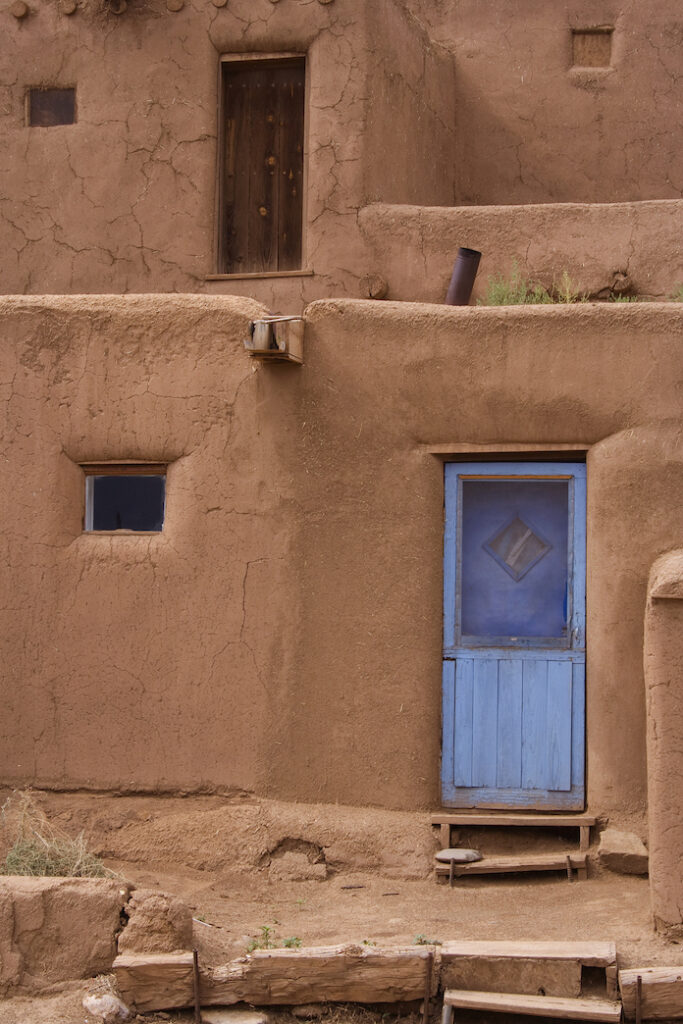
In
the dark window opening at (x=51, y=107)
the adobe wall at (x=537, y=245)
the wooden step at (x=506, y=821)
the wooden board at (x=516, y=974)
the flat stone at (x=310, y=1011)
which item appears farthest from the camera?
the dark window opening at (x=51, y=107)

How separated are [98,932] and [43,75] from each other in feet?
19.9

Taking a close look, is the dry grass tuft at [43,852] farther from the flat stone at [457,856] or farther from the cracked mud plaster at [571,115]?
the cracked mud plaster at [571,115]

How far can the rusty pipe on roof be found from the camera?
8.32 meters

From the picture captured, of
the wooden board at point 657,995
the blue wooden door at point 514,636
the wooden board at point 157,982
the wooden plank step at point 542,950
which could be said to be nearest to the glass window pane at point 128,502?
the blue wooden door at point 514,636

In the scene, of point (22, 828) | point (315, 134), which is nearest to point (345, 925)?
point (22, 828)

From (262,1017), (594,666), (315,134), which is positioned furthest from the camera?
(315,134)

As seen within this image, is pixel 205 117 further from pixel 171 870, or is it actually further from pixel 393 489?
pixel 171 870

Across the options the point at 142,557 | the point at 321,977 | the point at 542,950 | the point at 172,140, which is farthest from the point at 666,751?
the point at 172,140

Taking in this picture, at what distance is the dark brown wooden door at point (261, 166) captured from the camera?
936 centimetres

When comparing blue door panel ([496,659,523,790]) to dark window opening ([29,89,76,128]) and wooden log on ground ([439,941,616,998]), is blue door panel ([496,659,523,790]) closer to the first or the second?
wooden log on ground ([439,941,616,998])

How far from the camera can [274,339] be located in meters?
7.07

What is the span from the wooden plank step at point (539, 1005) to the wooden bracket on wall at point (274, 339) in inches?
128

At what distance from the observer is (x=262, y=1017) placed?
5887 millimetres

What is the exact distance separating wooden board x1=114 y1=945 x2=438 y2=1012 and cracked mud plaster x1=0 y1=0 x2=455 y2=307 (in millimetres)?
4552
